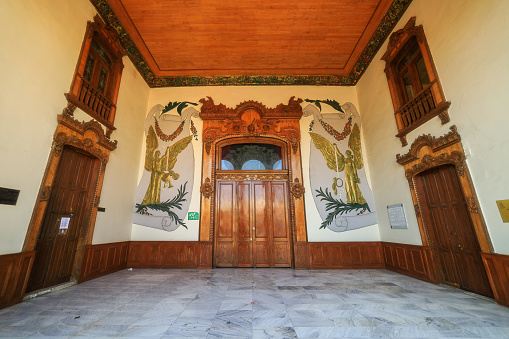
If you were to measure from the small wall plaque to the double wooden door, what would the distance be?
356 centimetres

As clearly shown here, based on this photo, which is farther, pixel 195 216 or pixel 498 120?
pixel 195 216

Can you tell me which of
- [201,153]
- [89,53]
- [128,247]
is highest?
[89,53]

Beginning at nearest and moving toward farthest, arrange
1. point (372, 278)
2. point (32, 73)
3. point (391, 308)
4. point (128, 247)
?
A: point (391, 308)
point (32, 73)
point (372, 278)
point (128, 247)

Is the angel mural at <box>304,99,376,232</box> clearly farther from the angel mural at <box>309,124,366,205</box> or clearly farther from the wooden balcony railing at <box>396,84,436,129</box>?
the wooden balcony railing at <box>396,84,436,129</box>

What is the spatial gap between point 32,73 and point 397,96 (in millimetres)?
6386

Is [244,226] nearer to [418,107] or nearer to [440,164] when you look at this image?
[440,164]

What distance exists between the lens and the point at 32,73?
9.85 feet

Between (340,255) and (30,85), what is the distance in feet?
21.2

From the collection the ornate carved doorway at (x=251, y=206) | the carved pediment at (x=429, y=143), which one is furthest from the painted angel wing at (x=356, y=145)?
the ornate carved doorway at (x=251, y=206)

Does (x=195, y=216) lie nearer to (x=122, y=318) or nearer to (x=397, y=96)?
(x=122, y=318)

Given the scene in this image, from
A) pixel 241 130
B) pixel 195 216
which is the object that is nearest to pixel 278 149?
pixel 241 130

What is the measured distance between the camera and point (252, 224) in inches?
216

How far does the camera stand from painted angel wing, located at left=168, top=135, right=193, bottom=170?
566 cm

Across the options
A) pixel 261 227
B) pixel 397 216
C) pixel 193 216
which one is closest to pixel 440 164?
pixel 397 216
